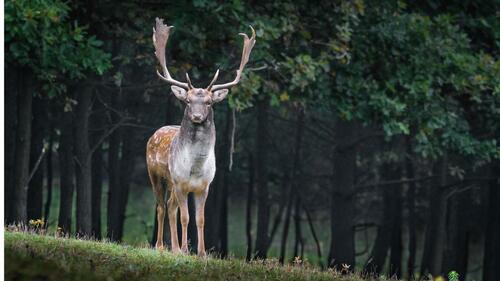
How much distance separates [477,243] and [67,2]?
25671mm

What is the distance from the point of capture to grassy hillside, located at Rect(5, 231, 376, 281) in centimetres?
1074

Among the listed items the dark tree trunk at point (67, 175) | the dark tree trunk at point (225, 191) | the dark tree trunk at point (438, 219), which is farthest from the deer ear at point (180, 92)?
the dark tree trunk at point (438, 219)

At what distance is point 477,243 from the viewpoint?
137ft

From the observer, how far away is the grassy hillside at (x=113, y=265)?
10742mm

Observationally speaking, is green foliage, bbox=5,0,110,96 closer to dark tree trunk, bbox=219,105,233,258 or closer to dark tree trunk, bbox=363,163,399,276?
dark tree trunk, bbox=219,105,233,258

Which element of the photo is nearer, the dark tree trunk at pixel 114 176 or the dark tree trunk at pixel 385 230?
the dark tree trunk at pixel 114 176

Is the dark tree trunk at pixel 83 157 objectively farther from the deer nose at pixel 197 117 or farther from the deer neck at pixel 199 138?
the deer nose at pixel 197 117

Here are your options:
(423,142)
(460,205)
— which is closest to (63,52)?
(423,142)

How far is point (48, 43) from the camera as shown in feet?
63.5

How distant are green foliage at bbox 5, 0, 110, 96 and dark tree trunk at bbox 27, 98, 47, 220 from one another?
4.43 meters

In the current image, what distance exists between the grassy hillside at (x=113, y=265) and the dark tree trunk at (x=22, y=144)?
6.76 metres

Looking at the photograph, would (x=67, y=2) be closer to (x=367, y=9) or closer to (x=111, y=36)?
(x=111, y=36)

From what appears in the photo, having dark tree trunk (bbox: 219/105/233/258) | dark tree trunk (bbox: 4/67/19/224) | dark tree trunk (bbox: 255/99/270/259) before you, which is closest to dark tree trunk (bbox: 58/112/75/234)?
dark tree trunk (bbox: 4/67/19/224)

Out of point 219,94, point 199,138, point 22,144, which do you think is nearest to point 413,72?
point 22,144
